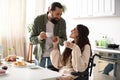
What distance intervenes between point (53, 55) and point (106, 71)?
1374mm

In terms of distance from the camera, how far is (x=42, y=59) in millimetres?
2449

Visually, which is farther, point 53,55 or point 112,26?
point 112,26

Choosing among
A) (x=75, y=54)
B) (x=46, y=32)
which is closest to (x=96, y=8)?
(x=46, y=32)

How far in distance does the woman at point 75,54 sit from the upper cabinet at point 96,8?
1.45 meters

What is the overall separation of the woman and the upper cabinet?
1.45 metres

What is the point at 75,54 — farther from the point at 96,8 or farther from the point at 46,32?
the point at 96,8

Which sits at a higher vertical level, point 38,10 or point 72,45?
point 38,10


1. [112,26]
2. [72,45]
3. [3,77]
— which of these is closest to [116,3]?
[112,26]

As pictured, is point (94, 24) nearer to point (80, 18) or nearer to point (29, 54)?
point (80, 18)

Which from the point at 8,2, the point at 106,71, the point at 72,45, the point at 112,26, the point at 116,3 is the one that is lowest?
the point at 106,71

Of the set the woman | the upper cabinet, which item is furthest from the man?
the upper cabinet

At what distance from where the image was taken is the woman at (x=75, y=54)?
2.10 meters

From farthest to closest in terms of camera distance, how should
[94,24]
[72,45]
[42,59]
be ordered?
[94,24] < [42,59] < [72,45]

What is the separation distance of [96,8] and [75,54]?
1.89m
